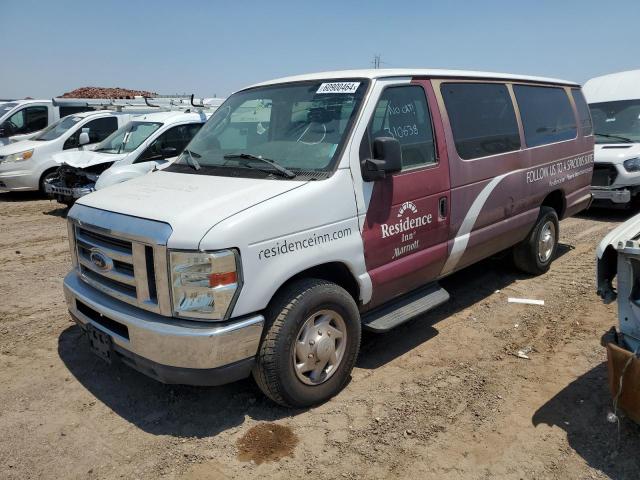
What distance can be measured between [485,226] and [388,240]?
1.47 meters

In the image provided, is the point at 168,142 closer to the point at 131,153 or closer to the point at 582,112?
the point at 131,153

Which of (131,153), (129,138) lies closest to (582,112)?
(131,153)

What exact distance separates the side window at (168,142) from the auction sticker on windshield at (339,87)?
6.07m

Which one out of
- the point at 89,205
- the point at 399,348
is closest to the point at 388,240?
the point at 399,348

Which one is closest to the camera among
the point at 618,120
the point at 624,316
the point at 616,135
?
the point at 624,316

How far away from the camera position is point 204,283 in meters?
2.95

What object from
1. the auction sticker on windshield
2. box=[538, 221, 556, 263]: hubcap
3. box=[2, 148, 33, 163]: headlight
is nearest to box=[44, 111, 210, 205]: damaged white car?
box=[2, 148, 33, 163]: headlight

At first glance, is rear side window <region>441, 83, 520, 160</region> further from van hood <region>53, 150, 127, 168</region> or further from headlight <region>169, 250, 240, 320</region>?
van hood <region>53, 150, 127, 168</region>

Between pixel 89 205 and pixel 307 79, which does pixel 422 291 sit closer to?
pixel 307 79

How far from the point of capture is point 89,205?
3.65m

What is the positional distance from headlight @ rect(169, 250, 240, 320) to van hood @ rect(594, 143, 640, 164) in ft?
26.7

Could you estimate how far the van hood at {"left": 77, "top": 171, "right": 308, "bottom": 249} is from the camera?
9.81ft

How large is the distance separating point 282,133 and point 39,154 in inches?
381

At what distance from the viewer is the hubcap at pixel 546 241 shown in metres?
5.98
